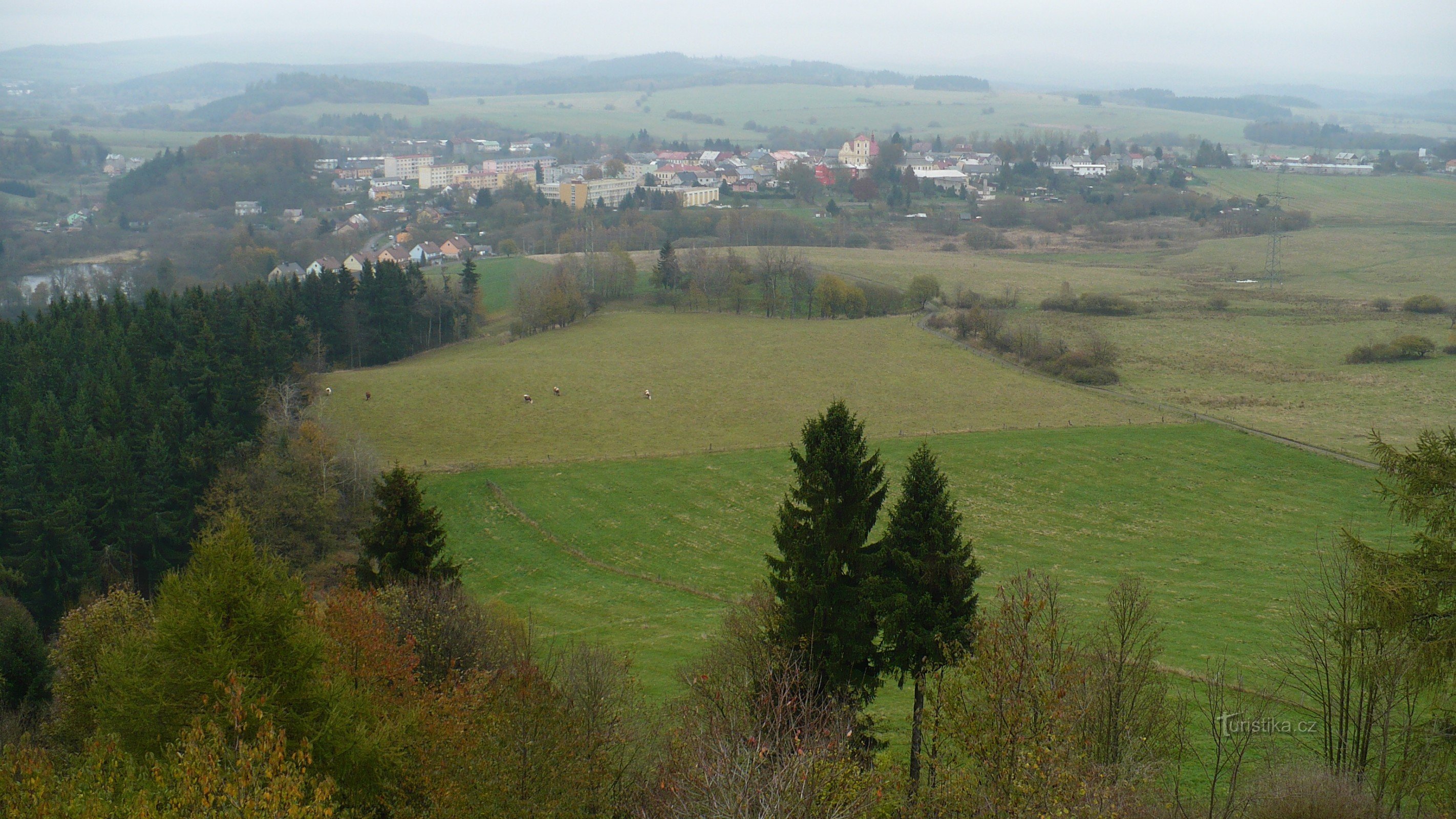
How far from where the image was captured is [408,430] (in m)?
48.3

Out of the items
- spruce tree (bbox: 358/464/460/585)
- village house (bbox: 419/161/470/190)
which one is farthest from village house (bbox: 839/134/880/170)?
spruce tree (bbox: 358/464/460/585)

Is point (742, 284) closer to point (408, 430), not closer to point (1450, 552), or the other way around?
point (408, 430)

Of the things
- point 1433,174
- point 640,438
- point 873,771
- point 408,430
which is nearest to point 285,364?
point 408,430

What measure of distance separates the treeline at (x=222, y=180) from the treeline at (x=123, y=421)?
326 feet

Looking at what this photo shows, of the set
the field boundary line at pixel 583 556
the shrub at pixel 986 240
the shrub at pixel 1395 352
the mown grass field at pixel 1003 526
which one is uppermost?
the shrub at pixel 986 240

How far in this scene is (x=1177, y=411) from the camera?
166 feet

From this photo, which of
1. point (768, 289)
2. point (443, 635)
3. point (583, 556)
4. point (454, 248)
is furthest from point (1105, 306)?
point (454, 248)

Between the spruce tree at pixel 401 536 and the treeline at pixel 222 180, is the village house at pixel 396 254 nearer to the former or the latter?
the treeline at pixel 222 180

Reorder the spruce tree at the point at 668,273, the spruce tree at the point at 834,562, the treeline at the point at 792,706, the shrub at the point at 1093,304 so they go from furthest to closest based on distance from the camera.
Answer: the spruce tree at the point at 668,273, the shrub at the point at 1093,304, the spruce tree at the point at 834,562, the treeline at the point at 792,706

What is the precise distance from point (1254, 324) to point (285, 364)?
60997 mm

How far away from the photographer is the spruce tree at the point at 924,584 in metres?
16.0

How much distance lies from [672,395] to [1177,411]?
1034 inches

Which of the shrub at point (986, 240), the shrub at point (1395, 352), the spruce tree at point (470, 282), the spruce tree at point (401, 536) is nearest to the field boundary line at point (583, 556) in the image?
the spruce tree at point (401, 536)
